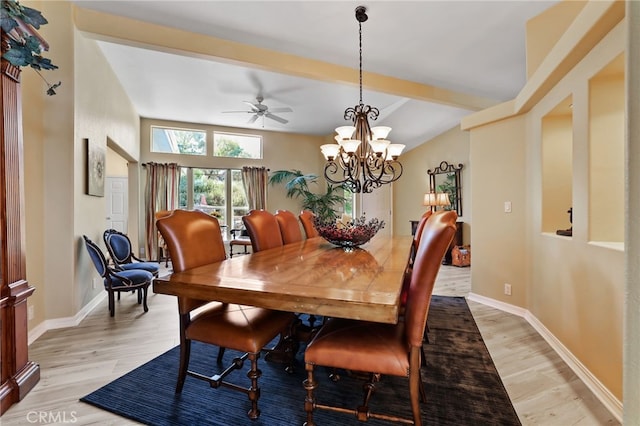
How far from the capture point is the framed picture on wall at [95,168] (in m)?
3.19

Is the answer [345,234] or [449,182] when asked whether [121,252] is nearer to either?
[345,234]

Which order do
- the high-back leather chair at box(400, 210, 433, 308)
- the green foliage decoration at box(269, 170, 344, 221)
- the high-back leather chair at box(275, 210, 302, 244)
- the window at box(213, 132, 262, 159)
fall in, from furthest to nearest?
the green foliage decoration at box(269, 170, 344, 221) → the window at box(213, 132, 262, 159) → the high-back leather chair at box(275, 210, 302, 244) → the high-back leather chair at box(400, 210, 433, 308)

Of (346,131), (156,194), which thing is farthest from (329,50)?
(156,194)

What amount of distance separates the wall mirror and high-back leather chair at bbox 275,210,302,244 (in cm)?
417

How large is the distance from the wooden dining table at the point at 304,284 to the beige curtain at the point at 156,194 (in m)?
5.20

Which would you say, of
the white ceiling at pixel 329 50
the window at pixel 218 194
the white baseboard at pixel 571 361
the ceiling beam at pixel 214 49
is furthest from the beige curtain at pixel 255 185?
the white baseboard at pixel 571 361

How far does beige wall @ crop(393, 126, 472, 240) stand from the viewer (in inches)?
237

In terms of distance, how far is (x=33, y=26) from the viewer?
179 centimetres

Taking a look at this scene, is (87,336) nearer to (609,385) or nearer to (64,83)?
(64,83)

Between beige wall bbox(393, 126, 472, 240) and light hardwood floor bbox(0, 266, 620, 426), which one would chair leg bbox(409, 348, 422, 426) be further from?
beige wall bbox(393, 126, 472, 240)

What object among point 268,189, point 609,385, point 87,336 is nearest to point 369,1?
point 609,385

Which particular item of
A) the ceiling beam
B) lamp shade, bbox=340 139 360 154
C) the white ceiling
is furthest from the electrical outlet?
the ceiling beam

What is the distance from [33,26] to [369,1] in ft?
7.86

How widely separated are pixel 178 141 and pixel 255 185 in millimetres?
1911
